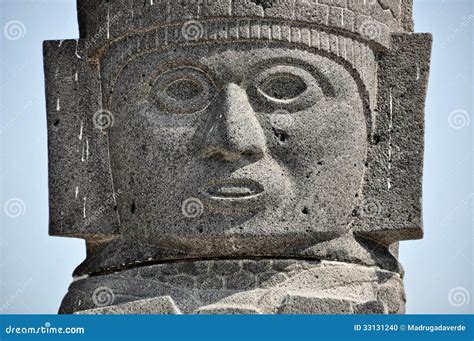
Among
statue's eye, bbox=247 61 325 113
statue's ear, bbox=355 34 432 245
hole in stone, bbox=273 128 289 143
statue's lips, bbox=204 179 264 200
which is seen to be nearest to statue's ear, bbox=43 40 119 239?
statue's lips, bbox=204 179 264 200

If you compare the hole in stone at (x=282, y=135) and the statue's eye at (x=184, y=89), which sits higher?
the statue's eye at (x=184, y=89)

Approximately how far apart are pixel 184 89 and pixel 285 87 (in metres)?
0.84

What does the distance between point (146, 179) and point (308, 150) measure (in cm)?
137

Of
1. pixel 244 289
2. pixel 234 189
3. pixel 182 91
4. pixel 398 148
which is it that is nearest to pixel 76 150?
pixel 182 91

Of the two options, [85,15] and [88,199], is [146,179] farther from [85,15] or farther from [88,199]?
[85,15]

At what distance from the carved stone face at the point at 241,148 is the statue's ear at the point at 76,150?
0.42 m

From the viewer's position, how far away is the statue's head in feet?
43.0

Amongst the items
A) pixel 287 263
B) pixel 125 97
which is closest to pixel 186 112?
pixel 125 97

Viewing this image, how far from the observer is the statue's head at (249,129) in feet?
43.0

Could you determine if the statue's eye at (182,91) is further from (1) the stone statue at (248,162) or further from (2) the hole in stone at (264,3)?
(2) the hole in stone at (264,3)

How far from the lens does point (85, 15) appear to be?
14.3 meters

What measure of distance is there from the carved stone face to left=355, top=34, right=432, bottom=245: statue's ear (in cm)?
20

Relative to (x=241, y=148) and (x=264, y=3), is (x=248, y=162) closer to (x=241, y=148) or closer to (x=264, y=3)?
(x=241, y=148)

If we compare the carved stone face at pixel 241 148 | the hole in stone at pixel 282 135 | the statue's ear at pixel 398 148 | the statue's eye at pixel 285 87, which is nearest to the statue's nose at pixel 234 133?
the carved stone face at pixel 241 148
